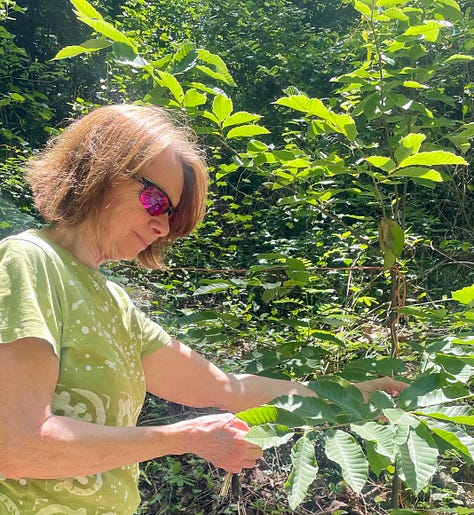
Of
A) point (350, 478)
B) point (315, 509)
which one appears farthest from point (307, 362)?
point (315, 509)

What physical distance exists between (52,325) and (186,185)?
49 centimetres

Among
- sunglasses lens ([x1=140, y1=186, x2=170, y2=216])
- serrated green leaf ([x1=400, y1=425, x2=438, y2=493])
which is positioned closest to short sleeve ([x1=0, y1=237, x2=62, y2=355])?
sunglasses lens ([x1=140, y1=186, x2=170, y2=216])

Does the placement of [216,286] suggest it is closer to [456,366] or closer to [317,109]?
[317,109]

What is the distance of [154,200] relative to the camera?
3.81 ft

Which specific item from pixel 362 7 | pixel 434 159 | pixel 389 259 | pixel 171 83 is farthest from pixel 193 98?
pixel 389 259

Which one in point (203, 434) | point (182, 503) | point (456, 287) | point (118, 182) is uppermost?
point (118, 182)

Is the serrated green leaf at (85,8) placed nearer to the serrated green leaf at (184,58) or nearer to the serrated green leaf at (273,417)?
the serrated green leaf at (184,58)

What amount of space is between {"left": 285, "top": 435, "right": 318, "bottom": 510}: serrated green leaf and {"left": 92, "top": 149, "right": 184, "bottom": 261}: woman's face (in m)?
0.54

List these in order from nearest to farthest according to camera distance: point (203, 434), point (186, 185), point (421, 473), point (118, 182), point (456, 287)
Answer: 1. point (421, 473)
2. point (203, 434)
3. point (118, 182)
4. point (186, 185)
5. point (456, 287)

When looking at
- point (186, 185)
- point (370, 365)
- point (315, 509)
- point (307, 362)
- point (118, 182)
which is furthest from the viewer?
point (315, 509)

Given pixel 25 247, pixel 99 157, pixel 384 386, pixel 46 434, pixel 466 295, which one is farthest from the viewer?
pixel 384 386

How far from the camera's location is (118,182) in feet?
3.70

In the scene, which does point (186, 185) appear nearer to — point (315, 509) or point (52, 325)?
point (52, 325)

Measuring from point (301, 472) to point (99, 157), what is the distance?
693 millimetres
